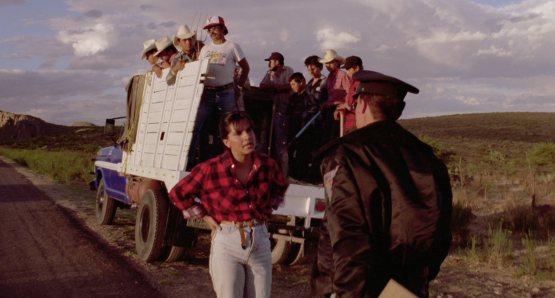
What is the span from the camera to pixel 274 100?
24.3 feet

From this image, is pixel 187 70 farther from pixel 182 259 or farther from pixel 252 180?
pixel 252 180

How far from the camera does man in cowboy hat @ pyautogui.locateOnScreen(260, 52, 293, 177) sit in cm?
721

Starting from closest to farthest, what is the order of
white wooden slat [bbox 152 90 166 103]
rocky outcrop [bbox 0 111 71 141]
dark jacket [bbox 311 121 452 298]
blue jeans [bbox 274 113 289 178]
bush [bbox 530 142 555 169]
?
dark jacket [bbox 311 121 452 298]
white wooden slat [bbox 152 90 166 103]
blue jeans [bbox 274 113 289 178]
bush [bbox 530 142 555 169]
rocky outcrop [bbox 0 111 71 141]

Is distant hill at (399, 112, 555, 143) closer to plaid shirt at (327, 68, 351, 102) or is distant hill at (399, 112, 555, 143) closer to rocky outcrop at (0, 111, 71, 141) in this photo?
plaid shirt at (327, 68, 351, 102)

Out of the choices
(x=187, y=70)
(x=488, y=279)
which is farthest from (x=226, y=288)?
(x=488, y=279)

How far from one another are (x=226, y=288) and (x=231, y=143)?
90 cm

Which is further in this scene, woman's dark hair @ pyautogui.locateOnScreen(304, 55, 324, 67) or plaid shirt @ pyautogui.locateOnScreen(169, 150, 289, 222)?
woman's dark hair @ pyautogui.locateOnScreen(304, 55, 324, 67)

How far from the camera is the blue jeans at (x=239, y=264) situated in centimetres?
297

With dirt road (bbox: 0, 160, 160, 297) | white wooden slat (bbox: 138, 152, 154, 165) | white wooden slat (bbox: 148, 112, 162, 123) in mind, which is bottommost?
dirt road (bbox: 0, 160, 160, 297)

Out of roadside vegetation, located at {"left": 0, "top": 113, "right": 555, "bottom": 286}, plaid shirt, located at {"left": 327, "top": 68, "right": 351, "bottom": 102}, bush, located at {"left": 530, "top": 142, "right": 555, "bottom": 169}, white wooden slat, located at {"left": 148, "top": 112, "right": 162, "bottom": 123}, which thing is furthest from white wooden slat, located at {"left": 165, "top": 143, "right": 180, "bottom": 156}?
bush, located at {"left": 530, "top": 142, "right": 555, "bottom": 169}

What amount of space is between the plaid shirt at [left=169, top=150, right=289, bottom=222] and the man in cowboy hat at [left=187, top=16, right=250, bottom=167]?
8.97 ft

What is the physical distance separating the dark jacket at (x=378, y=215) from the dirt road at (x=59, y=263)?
3605 millimetres

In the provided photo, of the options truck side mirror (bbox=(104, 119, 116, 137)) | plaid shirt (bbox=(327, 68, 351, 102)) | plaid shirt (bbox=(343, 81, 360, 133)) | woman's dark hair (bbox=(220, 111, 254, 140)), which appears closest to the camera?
woman's dark hair (bbox=(220, 111, 254, 140))

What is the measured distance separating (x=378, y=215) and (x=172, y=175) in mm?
4083
